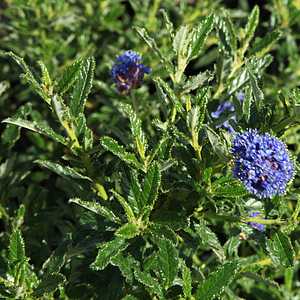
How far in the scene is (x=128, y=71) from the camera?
2.00 m

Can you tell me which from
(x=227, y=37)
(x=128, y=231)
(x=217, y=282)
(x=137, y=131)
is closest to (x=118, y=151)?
(x=137, y=131)

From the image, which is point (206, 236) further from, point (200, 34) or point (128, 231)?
point (200, 34)

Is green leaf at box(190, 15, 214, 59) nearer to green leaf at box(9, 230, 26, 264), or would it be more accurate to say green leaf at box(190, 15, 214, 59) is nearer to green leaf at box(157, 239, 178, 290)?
green leaf at box(157, 239, 178, 290)

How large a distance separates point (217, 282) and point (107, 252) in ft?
1.00

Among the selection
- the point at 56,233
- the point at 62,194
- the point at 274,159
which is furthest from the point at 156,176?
the point at 62,194

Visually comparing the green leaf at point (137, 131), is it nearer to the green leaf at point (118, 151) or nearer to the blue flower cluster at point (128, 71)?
the green leaf at point (118, 151)

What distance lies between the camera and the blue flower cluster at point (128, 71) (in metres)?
1.99

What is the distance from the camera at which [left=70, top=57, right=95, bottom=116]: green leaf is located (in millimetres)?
1647

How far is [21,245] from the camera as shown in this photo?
1.56 metres

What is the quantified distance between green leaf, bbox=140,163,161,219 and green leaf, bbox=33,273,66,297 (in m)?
0.30

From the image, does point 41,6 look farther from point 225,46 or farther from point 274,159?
point 274,159

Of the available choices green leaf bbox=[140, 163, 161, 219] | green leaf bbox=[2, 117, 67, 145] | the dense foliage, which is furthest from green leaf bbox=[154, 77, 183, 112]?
green leaf bbox=[2, 117, 67, 145]

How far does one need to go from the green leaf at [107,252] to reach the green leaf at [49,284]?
0.15 meters

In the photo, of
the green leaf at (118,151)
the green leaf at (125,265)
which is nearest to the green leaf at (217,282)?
the green leaf at (125,265)
